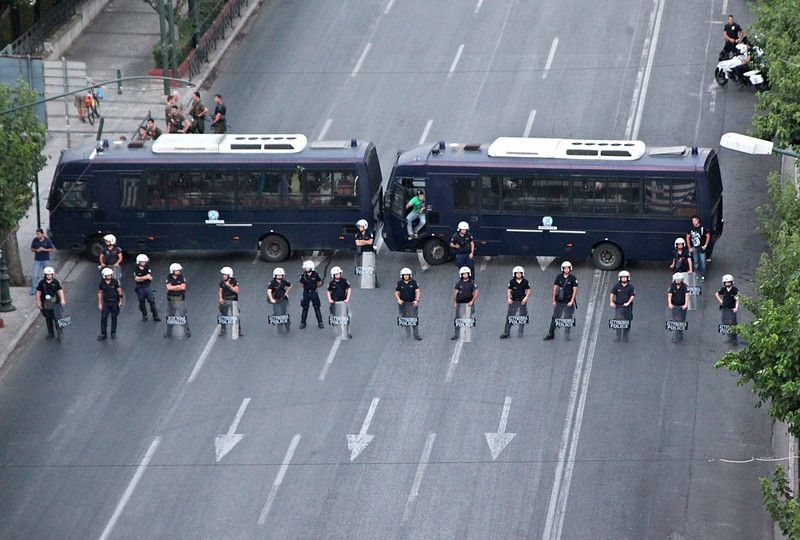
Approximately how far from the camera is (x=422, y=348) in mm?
32781

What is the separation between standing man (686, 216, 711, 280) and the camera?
115 ft

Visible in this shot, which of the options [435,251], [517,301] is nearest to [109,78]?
[435,251]

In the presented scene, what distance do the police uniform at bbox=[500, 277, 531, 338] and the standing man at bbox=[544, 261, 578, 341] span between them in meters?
0.55

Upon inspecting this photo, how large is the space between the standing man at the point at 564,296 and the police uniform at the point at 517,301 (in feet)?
1.79

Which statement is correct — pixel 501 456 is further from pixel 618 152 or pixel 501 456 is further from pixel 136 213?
pixel 136 213

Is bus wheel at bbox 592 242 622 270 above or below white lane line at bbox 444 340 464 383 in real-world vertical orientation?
above

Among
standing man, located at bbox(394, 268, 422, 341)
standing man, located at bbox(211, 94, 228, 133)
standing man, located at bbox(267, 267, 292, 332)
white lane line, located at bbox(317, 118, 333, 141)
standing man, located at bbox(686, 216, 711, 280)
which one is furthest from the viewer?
white lane line, located at bbox(317, 118, 333, 141)

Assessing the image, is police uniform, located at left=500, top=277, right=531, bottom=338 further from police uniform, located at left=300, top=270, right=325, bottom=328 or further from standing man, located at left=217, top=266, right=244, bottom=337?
standing man, located at left=217, top=266, right=244, bottom=337

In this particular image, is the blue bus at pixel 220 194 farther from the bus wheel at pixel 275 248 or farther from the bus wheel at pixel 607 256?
the bus wheel at pixel 607 256

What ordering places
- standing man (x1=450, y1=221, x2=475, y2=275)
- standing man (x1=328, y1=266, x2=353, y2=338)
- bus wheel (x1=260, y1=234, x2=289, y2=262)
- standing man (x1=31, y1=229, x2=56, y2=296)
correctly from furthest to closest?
bus wheel (x1=260, y1=234, x2=289, y2=262) < standing man (x1=31, y1=229, x2=56, y2=296) < standing man (x1=450, y1=221, x2=475, y2=275) < standing man (x1=328, y1=266, x2=353, y2=338)

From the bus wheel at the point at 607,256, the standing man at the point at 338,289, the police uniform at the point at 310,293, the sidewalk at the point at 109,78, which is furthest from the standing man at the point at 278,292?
the bus wheel at the point at 607,256

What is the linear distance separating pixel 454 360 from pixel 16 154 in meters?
9.21

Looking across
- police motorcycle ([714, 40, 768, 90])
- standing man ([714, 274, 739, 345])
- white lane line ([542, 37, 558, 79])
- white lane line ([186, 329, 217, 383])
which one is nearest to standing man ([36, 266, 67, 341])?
white lane line ([186, 329, 217, 383])

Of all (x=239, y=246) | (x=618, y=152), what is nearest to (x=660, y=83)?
(x=618, y=152)
